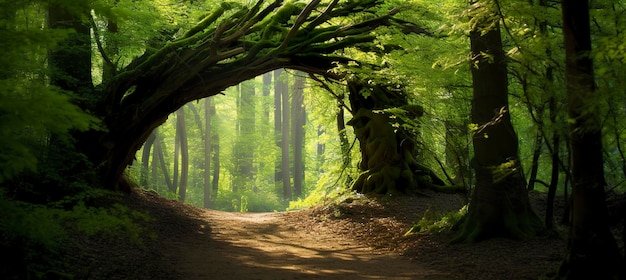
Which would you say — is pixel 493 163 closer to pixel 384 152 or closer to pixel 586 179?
pixel 586 179

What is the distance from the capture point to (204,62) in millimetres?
10289

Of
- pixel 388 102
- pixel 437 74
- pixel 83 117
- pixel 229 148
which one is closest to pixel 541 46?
pixel 437 74

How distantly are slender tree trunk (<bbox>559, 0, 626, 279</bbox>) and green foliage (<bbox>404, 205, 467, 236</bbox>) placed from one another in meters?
4.10

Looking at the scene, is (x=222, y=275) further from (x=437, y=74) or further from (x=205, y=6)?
(x=205, y=6)

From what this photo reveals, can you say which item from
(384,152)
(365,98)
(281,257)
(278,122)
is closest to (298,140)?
(278,122)

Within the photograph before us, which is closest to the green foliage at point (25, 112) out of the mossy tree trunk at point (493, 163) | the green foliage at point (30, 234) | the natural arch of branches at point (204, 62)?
the green foliage at point (30, 234)

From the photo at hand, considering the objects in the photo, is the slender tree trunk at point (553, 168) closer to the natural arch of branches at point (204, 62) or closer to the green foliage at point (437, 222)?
the green foliage at point (437, 222)

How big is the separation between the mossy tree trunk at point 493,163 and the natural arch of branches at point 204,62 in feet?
11.0

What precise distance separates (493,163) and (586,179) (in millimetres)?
3397

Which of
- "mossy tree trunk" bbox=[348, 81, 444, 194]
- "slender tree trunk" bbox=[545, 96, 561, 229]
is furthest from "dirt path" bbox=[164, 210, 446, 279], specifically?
"mossy tree trunk" bbox=[348, 81, 444, 194]

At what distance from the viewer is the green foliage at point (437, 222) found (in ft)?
31.1

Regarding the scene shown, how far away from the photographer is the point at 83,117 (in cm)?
421

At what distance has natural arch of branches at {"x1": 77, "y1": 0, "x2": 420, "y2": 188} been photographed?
1040 centimetres

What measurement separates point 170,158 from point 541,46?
36.5m
